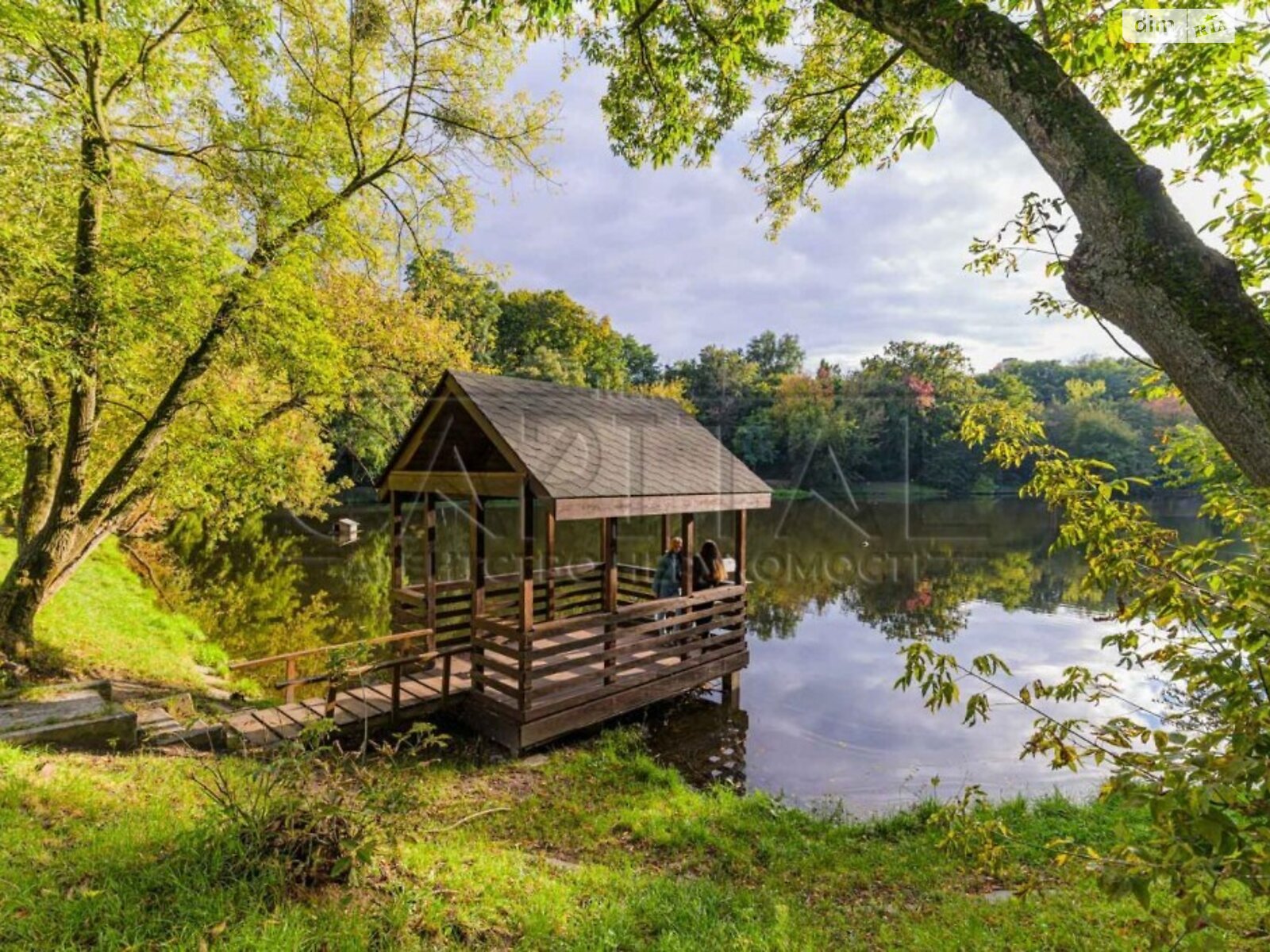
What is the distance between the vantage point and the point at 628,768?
6.72m

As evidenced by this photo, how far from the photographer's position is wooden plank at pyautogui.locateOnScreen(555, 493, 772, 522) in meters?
6.70

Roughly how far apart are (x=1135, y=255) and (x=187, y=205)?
353 inches

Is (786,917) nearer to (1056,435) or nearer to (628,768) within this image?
(628,768)

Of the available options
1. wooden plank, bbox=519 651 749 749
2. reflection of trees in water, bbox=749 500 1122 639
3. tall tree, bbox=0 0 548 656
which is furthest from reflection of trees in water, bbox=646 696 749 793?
tall tree, bbox=0 0 548 656

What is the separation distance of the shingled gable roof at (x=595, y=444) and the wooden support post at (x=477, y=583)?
1.25 m

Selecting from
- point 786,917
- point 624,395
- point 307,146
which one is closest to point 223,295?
point 307,146

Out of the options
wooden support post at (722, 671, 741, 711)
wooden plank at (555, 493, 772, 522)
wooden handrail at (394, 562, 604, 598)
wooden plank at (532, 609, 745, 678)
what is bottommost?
wooden support post at (722, 671, 741, 711)

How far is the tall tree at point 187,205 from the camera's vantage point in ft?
17.3

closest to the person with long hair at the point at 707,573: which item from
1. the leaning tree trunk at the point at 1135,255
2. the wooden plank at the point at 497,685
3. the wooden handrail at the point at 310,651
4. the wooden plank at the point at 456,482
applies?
the wooden plank at the point at 497,685

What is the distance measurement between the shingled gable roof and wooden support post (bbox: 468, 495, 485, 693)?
49.3 inches

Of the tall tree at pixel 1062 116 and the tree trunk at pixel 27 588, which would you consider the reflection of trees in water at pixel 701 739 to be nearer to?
the tall tree at pixel 1062 116

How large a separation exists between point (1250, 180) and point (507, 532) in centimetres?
2619

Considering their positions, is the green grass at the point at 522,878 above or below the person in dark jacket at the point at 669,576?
below

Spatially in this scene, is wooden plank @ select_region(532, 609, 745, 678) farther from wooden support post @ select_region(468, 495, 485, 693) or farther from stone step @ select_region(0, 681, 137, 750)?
stone step @ select_region(0, 681, 137, 750)
